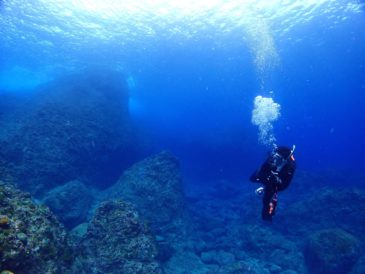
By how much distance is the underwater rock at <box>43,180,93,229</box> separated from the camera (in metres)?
13.7

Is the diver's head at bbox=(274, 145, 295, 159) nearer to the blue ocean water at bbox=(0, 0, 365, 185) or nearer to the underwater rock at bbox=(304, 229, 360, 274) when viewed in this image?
the underwater rock at bbox=(304, 229, 360, 274)

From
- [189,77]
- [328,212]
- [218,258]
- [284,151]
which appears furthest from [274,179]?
[189,77]

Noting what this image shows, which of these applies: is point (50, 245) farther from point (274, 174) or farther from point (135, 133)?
point (135, 133)

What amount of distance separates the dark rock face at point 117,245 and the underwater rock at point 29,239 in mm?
2057

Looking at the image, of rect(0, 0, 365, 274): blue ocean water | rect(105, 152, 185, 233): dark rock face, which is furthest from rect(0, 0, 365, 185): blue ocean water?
rect(105, 152, 185, 233): dark rock face

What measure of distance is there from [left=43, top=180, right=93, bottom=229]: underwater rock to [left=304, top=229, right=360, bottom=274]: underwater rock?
36.5 ft

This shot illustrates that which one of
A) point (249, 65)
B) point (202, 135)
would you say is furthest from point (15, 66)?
point (249, 65)

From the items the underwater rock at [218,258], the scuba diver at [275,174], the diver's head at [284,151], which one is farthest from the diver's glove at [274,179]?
the underwater rock at [218,258]

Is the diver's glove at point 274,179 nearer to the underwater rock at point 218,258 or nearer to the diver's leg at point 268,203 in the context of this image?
the diver's leg at point 268,203

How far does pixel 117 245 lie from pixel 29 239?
349cm

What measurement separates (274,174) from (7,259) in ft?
15.2

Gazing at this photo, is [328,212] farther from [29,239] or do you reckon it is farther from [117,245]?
[29,239]

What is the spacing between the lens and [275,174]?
530 centimetres

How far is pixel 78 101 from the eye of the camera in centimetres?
2316
